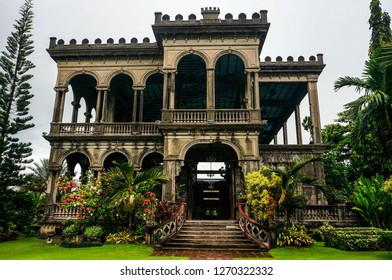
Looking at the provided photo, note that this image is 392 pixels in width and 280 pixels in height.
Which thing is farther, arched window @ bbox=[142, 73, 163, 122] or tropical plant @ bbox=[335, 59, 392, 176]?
arched window @ bbox=[142, 73, 163, 122]

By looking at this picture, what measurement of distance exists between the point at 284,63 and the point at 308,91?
8.00 ft

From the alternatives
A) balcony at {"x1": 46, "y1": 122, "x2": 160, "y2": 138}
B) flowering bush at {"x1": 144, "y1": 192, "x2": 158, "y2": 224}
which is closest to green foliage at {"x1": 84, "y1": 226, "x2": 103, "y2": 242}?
flowering bush at {"x1": 144, "y1": 192, "x2": 158, "y2": 224}

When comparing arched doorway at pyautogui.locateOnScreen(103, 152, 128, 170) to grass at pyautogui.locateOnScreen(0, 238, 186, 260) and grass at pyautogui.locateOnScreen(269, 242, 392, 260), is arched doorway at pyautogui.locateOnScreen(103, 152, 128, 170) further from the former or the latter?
grass at pyautogui.locateOnScreen(269, 242, 392, 260)

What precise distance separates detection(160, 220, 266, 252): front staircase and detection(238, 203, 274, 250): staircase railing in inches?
7.0

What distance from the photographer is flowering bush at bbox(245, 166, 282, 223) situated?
457 inches

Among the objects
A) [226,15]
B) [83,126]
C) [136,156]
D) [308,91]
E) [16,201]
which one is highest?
[226,15]

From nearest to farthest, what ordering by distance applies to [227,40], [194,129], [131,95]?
[194,129], [227,40], [131,95]

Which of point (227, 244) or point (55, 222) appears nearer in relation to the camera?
point (227, 244)

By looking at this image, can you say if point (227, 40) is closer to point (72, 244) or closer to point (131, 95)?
point (131, 95)

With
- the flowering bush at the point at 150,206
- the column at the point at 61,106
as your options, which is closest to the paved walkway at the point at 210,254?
the flowering bush at the point at 150,206

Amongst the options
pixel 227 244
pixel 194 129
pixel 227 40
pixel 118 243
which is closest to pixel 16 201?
pixel 118 243

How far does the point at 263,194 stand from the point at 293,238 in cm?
202

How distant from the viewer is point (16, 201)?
17.5 meters

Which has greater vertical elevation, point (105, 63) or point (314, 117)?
point (105, 63)
